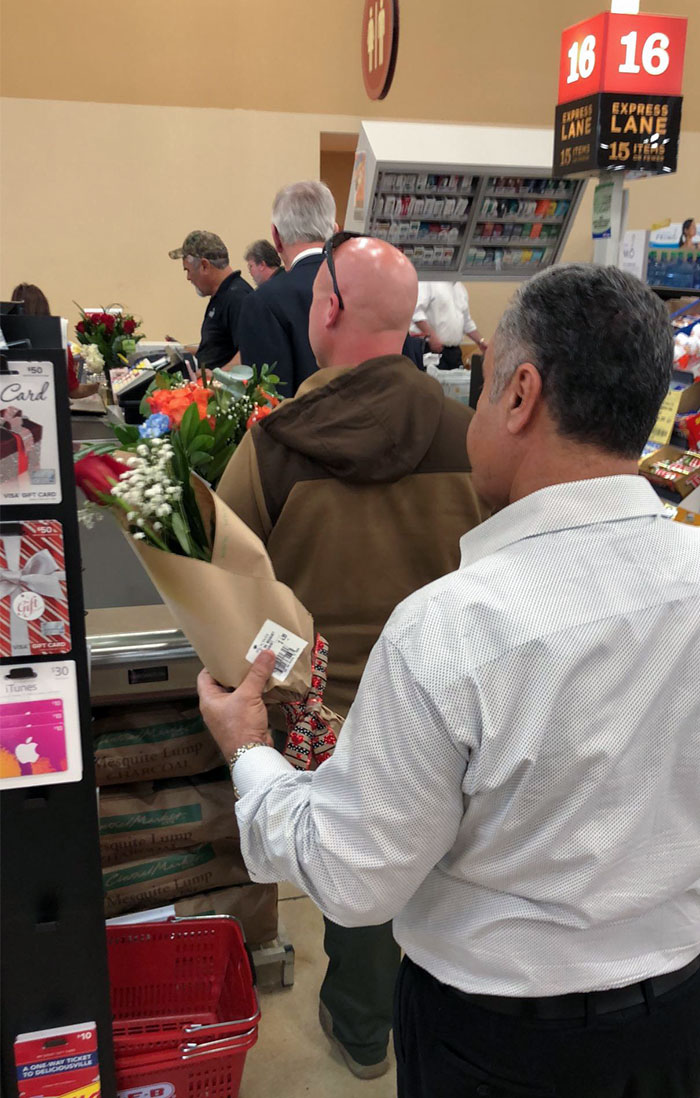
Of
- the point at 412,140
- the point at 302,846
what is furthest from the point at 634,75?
the point at 302,846

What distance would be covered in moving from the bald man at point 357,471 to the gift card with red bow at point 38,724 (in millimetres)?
541

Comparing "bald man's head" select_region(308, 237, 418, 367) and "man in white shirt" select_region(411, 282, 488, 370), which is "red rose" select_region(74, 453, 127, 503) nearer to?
"bald man's head" select_region(308, 237, 418, 367)

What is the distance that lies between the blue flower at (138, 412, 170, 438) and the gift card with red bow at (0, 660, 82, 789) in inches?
16.3

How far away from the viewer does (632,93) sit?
3.62 metres

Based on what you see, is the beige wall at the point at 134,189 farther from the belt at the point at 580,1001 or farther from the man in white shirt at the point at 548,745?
the belt at the point at 580,1001

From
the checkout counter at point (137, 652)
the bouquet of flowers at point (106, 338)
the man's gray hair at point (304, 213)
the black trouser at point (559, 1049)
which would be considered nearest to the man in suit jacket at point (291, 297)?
the man's gray hair at point (304, 213)

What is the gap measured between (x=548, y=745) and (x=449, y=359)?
270 inches

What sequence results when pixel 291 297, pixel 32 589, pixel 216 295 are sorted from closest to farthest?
pixel 32 589 → pixel 291 297 → pixel 216 295

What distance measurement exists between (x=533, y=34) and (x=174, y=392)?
8.90m

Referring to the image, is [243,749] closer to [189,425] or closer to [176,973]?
[189,425]

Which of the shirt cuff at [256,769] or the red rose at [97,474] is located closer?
the shirt cuff at [256,769]

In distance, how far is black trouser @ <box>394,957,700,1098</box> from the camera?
1.09m

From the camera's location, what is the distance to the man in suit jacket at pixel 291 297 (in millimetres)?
3051

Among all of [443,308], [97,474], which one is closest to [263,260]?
[443,308]
